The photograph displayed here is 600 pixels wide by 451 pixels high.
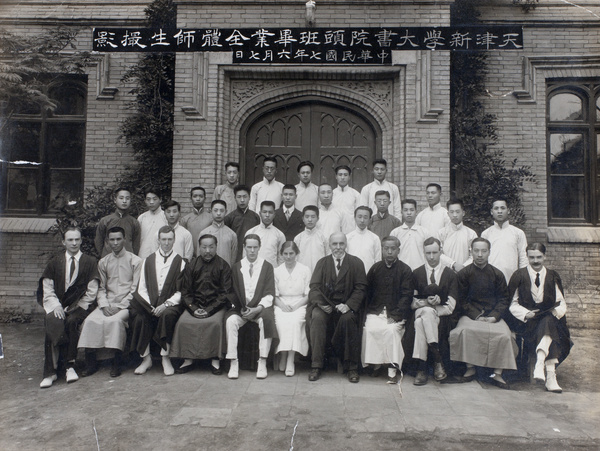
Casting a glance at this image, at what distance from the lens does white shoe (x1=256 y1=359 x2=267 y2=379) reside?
5082mm

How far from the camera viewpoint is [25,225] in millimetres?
8320

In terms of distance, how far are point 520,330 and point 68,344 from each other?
506cm

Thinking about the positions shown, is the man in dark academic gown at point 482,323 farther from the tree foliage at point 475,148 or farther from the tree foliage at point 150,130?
the tree foliage at point 150,130

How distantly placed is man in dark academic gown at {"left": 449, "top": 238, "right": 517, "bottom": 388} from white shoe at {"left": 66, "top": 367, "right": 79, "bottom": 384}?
4.08m

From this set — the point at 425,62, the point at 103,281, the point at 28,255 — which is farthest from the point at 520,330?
the point at 28,255

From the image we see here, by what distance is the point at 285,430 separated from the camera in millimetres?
3721

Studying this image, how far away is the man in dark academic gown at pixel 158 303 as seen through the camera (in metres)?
5.27

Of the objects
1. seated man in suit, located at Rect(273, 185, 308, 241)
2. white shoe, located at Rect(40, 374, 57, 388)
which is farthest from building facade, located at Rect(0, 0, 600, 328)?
white shoe, located at Rect(40, 374, 57, 388)

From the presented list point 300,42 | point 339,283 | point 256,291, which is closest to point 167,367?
point 256,291

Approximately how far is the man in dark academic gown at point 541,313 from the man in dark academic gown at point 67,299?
4923mm

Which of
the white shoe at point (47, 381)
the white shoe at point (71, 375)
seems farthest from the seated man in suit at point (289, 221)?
the white shoe at point (47, 381)

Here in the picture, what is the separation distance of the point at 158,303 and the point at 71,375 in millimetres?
1155

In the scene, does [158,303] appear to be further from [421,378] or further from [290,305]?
[421,378]

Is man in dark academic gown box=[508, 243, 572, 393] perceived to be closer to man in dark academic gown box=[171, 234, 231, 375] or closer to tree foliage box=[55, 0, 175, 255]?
man in dark academic gown box=[171, 234, 231, 375]
